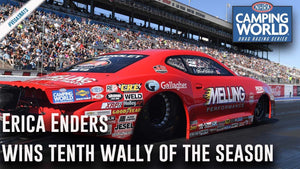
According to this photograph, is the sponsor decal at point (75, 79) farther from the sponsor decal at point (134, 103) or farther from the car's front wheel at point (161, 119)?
the car's front wheel at point (161, 119)

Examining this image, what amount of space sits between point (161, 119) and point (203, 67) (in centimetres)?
123

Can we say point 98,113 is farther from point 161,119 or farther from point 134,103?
point 161,119

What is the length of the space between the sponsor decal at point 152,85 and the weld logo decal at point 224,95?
38.5 inches

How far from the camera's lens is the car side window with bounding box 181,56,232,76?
4.50 metres

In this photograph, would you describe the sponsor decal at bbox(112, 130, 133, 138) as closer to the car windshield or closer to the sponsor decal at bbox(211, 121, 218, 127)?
the car windshield

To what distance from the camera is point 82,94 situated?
311 centimetres

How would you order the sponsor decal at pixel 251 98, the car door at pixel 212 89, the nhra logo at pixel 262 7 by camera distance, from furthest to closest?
1. the nhra logo at pixel 262 7
2. the sponsor decal at pixel 251 98
3. the car door at pixel 212 89

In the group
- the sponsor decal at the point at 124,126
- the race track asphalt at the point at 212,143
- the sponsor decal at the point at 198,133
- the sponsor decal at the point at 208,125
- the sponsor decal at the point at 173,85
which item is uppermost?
the sponsor decal at the point at 173,85

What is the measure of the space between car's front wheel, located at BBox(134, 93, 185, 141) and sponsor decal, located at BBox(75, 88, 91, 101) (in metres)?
0.78

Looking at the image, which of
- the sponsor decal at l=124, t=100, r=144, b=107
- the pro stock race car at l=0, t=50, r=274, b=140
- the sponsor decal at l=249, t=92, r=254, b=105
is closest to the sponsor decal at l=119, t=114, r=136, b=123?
the pro stock race car at l=0, t=50, r=274, b=140

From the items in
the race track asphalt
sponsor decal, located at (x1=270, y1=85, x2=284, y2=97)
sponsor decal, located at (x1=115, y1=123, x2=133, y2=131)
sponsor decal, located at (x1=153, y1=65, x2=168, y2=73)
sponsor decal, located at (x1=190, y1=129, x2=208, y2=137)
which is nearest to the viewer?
the race track asphalt

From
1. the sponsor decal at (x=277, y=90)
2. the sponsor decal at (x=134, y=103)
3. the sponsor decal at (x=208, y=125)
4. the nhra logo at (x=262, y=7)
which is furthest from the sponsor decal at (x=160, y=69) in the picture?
the nhra logo at (x=262, y=7)

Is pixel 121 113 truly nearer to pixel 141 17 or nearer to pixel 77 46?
pixel 77 46

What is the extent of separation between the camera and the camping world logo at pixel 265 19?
34000 mm
